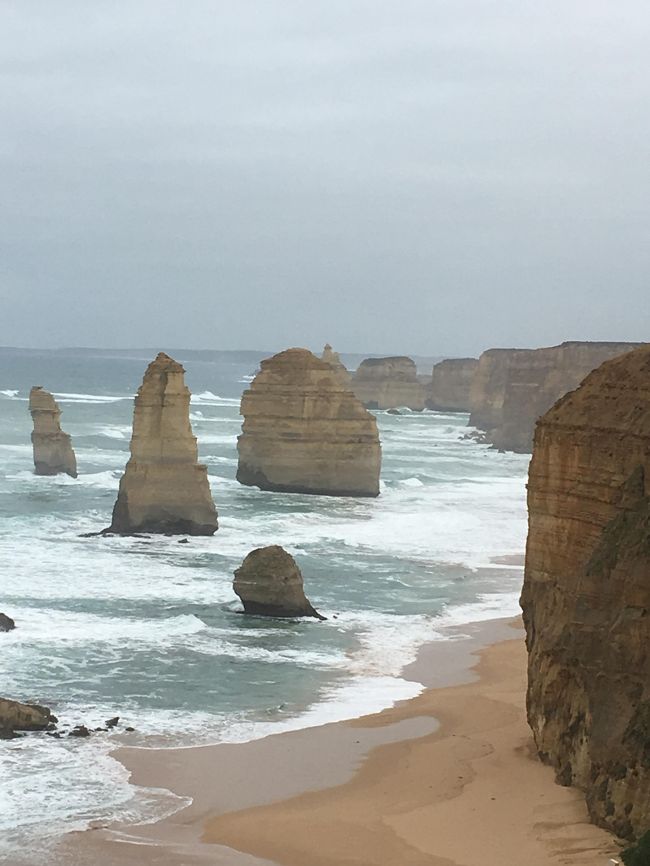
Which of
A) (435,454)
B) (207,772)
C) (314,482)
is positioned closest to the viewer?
(207,772)

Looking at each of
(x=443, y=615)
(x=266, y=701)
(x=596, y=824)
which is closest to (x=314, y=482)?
(x=443, y=615)

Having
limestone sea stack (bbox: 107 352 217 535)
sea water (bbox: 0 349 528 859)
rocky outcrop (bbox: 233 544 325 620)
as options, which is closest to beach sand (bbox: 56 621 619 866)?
sea water (bbox: 0 349 528 859)

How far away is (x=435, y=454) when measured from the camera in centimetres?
8012

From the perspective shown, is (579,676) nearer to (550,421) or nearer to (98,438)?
(550,421)

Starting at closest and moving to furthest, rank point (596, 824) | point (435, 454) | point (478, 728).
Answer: point (596, 824) → point (478, 728) → point (435, 454)

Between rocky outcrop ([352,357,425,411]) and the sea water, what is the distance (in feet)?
240

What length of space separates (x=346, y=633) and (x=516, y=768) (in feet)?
36.4

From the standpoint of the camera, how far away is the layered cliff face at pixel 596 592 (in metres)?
14.1

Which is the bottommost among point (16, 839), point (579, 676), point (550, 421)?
point (16, 839)

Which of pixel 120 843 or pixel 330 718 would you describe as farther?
pixel 330 718

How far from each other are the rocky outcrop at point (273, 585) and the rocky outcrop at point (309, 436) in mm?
24394

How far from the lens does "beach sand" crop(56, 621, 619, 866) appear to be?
14703mm

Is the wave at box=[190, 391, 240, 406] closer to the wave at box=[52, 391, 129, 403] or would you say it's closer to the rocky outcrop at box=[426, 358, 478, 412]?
the wave at box=[52, 391, 129, 403]

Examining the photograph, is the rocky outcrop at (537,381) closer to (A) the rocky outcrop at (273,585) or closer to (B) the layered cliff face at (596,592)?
(A) the rocky outcrop at (273,585)
